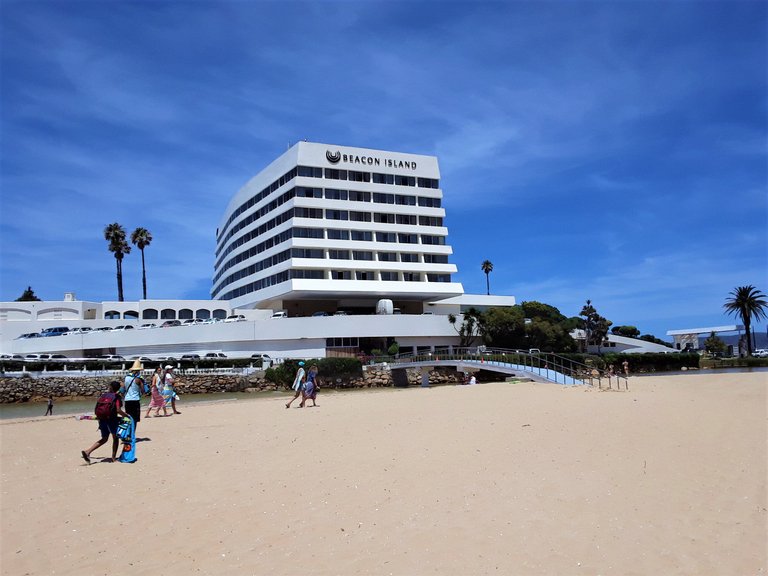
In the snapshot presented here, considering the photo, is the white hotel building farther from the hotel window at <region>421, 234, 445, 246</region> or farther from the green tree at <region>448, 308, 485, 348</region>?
the green tree at <region>448, 308, 485, 348</region>

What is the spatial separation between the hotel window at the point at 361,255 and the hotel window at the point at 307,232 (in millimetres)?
4420

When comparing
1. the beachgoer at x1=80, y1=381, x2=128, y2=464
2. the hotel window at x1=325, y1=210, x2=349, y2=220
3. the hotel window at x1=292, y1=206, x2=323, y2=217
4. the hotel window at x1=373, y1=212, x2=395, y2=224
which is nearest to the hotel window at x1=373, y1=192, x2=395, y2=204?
the hotel window at x1=373, y1=212, x2=395, y2=224

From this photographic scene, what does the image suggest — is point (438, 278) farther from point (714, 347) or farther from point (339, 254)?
point (714, 347)

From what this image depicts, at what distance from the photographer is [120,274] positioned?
90.2 metres

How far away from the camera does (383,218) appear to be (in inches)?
2798

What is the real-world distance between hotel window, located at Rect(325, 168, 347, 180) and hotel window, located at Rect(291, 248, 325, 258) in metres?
8.78

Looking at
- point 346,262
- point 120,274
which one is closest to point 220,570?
point 346,262

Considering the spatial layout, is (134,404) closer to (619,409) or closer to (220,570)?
(220,570)

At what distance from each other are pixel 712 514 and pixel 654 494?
87 centimetres

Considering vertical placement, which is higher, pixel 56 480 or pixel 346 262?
pixel 346 262

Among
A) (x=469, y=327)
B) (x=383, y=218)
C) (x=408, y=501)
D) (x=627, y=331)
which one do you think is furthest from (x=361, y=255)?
(x=408, y=501)

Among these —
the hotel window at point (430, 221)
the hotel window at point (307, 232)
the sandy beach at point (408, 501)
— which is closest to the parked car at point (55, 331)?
the hotel window at point (307, 232)

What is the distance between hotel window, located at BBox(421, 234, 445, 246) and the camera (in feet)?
238

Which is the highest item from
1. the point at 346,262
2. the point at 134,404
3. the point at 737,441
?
the point at 346,262
